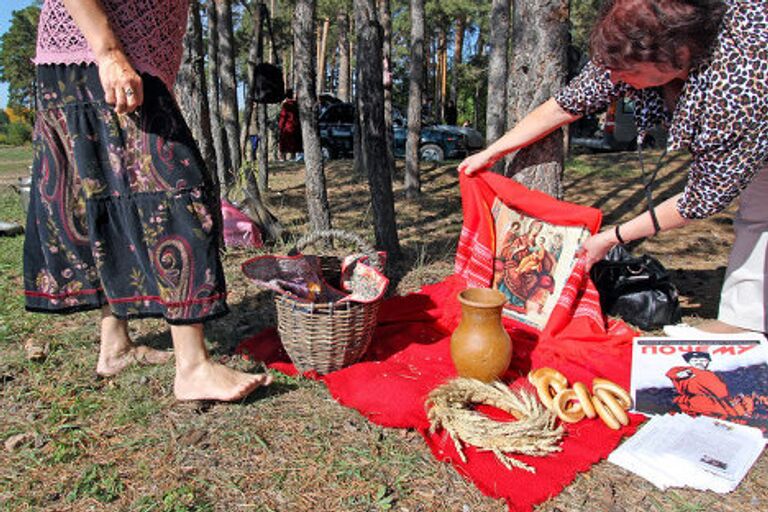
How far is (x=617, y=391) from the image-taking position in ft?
7.71

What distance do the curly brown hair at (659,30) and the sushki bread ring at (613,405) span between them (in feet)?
4.23

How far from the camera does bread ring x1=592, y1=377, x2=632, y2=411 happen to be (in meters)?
2.33

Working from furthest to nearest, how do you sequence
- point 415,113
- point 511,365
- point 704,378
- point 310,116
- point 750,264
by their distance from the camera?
point 415,113
point 310,116
point 511,365
point 750,264
point 704,378

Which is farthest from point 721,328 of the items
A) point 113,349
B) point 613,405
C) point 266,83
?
point 266,83

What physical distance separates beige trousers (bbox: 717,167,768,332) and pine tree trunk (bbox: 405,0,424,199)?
196 inches

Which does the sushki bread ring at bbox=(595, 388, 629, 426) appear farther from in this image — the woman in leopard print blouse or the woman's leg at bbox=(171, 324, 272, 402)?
the woman's leg at bbox=(171, 324, 272, 402)

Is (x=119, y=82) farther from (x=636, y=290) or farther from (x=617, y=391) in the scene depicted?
(x=636, y=290)

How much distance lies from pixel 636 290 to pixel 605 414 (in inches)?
47.3

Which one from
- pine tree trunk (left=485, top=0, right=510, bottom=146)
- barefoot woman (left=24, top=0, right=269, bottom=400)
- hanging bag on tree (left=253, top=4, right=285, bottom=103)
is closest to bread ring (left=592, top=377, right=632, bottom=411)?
barefoot woman (left=24, top=0, right=269, bottom=400)

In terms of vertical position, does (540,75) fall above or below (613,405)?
above

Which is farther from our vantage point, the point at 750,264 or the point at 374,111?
the point at 374,111

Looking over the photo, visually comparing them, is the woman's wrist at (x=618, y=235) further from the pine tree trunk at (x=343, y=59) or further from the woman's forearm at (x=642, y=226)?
the pine tree trunk at (x=343, y=59)

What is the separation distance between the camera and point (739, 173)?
6.99 ft

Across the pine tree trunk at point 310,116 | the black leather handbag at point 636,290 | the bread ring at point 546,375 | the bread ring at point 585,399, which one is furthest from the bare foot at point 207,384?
the pine tree trunk at point 310,116
